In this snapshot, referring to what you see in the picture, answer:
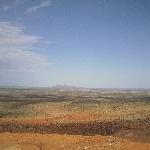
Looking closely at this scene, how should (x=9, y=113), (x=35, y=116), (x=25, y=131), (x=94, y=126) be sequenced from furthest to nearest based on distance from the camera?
(x=9, y=113) → (x=35, y=116) → (x=94, y=126) → (x=25, y=131)

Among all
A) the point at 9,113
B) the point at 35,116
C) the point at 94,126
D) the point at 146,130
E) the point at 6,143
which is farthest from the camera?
the point at 9,113

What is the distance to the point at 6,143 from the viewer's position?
25797 mm

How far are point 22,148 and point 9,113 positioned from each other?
27.4 metres

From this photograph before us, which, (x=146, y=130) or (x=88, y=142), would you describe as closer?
(x=88, y=142)

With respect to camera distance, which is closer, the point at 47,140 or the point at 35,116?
the point at 47,140

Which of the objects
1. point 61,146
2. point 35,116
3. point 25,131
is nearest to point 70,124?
point 25,131

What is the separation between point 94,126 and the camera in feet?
119

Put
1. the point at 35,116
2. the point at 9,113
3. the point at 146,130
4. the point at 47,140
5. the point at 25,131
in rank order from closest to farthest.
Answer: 1. the point at 47,140
2. the point at 146,130
3. the point at 25,131
4. the point at 35,116
5. the point at 9,113

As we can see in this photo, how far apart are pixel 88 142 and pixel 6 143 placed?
6.83 m

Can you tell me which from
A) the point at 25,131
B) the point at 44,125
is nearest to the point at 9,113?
the point at 44,125

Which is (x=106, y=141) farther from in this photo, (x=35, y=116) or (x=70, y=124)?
(x=35, y=116)

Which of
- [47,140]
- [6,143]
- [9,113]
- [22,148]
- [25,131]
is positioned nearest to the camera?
[22,148]

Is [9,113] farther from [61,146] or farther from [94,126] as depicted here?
[61,146]

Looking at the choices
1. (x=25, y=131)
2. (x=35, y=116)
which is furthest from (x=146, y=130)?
(x=35, y=116)
